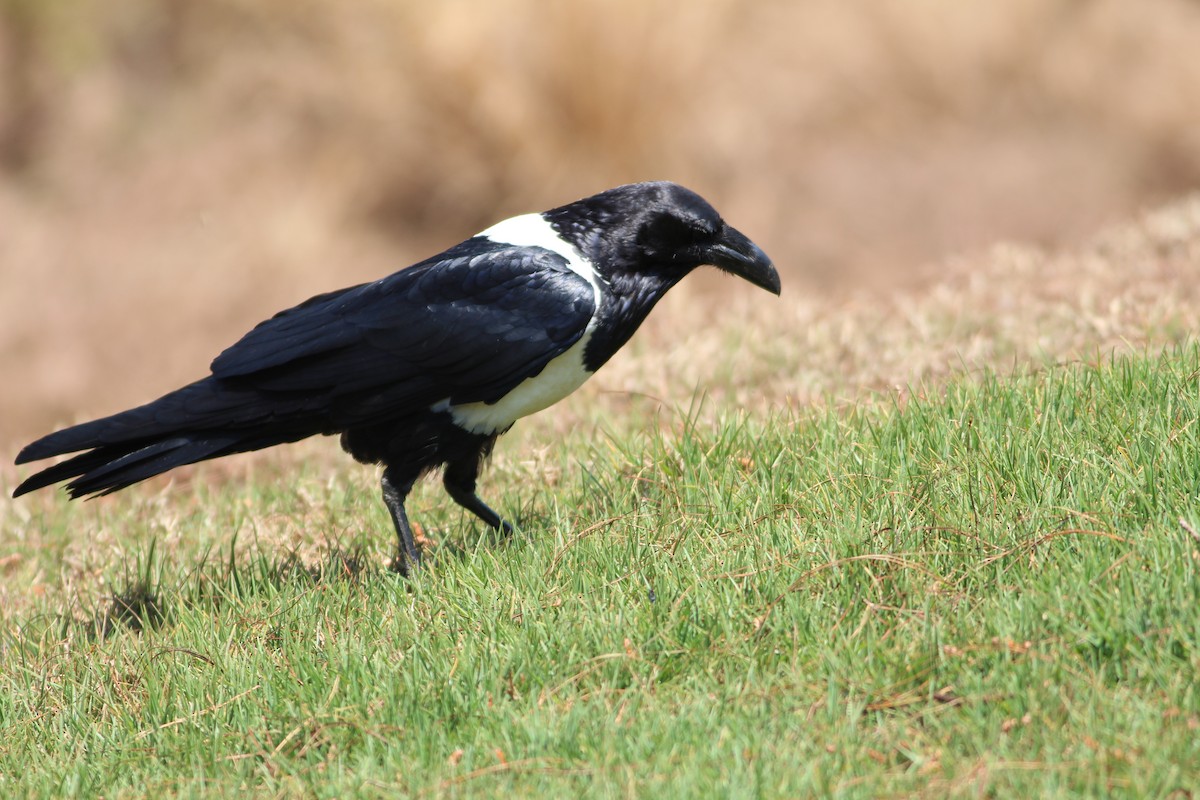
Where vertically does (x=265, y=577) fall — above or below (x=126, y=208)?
below

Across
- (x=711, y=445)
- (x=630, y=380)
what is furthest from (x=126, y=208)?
(x=711, y=445)

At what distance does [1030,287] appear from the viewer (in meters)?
6.39

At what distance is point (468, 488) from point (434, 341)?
0.54 meters

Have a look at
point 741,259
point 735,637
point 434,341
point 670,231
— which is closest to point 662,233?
point 670,231

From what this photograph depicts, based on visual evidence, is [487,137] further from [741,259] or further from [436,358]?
[436,358]

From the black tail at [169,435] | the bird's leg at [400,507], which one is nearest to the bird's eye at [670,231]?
the bird's leg at [400,507]

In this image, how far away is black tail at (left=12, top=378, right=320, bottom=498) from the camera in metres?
3.91

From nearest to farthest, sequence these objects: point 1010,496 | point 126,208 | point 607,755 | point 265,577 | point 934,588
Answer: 1. point 607,755
2. point 934,588
3. point 1010,496
4. point 265,577
5. point 126,208

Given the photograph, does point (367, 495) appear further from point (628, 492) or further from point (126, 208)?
point (126, 208)

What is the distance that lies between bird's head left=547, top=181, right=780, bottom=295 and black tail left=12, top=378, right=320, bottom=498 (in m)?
1.07

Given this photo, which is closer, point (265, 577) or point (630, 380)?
point (265, 577)

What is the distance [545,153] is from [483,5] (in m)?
1.13

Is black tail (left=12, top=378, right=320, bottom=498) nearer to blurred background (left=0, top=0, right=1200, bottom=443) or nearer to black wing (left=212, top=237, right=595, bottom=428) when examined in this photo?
black wing (left=212, top=237, right=595, bottom=428)

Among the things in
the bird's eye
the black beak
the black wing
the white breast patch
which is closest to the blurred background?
the black beak
